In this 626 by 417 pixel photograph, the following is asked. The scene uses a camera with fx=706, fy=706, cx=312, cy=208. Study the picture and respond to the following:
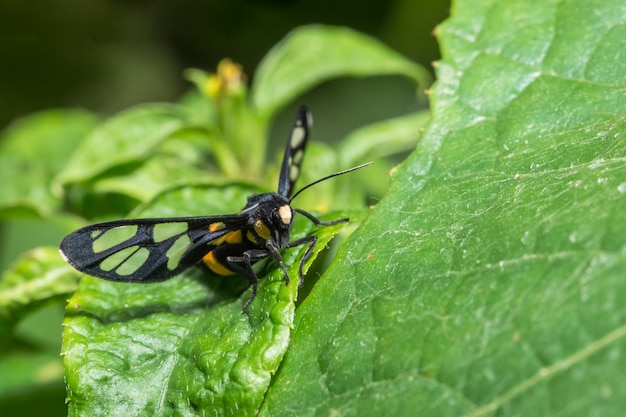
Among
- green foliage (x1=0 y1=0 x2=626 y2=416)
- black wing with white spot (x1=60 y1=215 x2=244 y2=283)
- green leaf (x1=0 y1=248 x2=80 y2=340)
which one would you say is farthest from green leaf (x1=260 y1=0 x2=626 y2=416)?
green leaf (x1=0 y1=248 x2=80 y2=340)

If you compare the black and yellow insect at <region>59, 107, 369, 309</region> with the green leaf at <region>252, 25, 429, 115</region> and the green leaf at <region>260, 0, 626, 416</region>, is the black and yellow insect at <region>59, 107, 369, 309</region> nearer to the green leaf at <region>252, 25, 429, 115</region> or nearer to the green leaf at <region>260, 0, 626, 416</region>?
the green leaf at <region>260, 0, 626, 416</region>

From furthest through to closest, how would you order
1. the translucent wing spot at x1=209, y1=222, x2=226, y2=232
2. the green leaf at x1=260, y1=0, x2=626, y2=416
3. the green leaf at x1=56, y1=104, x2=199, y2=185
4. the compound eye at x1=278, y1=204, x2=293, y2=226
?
the green leaf at x1=56, y1=104, x2=199, y2=185, the translucent wing spot at x1=209, y1=222, x2=226, y2=232, the compound eye at x1=278, y1=204, x2=293, y2=226, the green leaf at x1=260, y1=0, x2=626, y2=416

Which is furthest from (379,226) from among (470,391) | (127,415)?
(127,415)

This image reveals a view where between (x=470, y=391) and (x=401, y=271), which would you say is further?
(x=401, y=271)

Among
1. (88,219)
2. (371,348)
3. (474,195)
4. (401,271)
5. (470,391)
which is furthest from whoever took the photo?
(88,219)

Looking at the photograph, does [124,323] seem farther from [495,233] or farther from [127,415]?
[495,233]

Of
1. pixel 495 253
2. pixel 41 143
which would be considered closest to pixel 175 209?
pixel 495 253

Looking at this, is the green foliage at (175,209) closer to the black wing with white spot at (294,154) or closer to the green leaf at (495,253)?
the black wing with white spot at (294,154)
